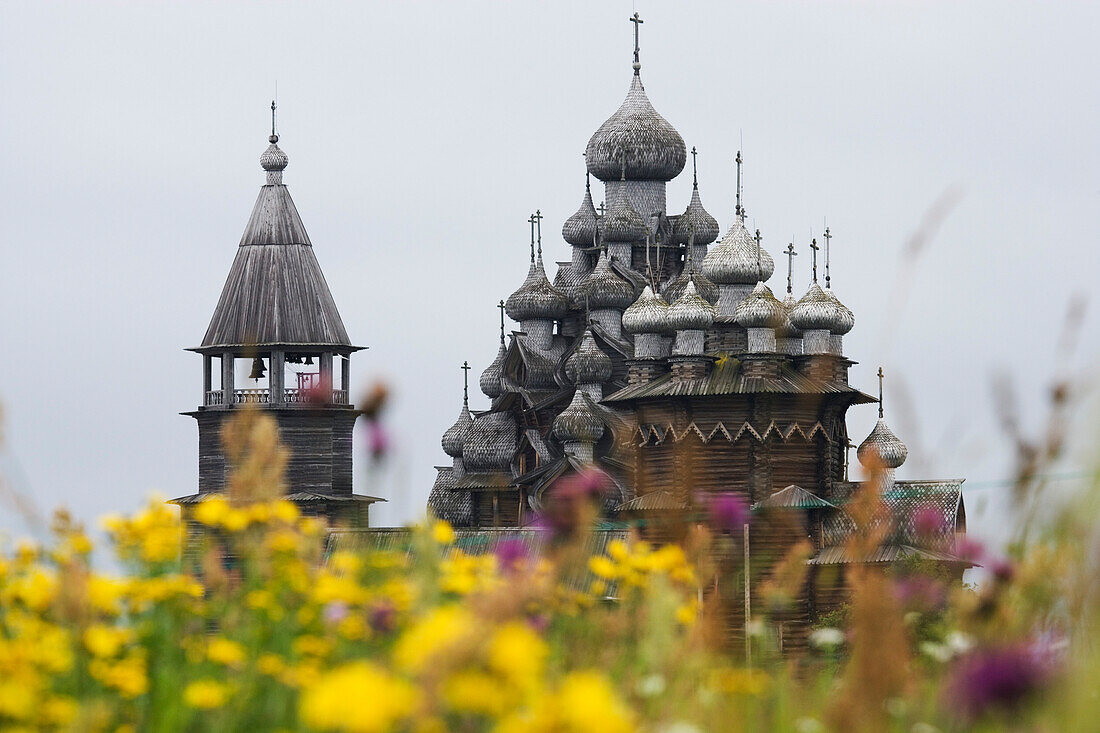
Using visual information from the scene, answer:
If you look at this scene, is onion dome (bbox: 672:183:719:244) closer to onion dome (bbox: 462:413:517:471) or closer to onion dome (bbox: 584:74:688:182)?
onion dome (bbox: 584:74:688:182)

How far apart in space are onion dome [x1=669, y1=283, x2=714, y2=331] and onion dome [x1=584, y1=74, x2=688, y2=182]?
23.1ft

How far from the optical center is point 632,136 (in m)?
38.2

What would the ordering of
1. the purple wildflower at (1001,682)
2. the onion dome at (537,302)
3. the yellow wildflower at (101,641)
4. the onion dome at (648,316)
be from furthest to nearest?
1. the onion dome at (537,302)
2. the onion dome at (648,316)
3. the yellow wildflower at (101,641)
4. the purple wildflower at (1001,682)

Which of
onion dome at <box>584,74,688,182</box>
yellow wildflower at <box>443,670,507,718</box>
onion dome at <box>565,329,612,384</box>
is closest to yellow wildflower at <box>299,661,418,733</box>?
yellow wildflower at <box>443,670,507,718</box>

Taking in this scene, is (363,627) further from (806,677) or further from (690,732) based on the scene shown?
(806,677)

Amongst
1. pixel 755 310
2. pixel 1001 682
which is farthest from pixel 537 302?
pixel 1001 682

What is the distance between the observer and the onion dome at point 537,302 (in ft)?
123

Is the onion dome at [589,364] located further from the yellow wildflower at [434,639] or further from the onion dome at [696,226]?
the yellow wildflower at [434,639]

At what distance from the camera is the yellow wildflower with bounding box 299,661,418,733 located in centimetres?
212

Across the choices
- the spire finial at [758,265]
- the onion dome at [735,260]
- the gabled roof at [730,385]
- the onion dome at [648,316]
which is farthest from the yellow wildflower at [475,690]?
the spire finial at [758,265]

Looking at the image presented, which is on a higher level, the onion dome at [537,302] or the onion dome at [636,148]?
the onion dome at [636,148]

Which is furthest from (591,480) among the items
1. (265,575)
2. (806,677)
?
(806,677)

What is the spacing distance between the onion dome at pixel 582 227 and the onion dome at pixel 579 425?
16.5ft

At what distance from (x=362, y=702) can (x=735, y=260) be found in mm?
31070
